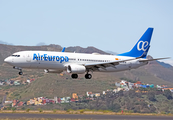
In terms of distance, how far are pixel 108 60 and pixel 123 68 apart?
462 centimetres

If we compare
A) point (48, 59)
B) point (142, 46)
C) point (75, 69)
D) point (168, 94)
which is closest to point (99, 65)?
point (75, 69)

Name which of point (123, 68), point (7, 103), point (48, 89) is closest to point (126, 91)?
point (48, 89)

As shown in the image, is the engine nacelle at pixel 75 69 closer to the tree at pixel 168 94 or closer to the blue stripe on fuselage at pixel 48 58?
the blue stripe on fuselage at pixel 48 58

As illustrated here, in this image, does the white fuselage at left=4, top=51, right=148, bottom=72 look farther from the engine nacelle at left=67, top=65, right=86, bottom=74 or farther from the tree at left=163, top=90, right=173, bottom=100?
the tree at left=163, top=90, right=173, bottom=100

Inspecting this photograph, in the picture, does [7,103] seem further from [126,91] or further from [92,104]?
[126,91]

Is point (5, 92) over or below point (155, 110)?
over

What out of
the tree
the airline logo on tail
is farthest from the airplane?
the tree

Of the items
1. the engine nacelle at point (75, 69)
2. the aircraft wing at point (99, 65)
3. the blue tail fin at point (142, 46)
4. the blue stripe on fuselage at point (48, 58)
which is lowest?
the engine nacelle at point (75, 69)

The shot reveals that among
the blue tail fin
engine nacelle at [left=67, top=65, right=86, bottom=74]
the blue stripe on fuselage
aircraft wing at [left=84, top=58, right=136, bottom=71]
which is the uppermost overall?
the blue tail fin

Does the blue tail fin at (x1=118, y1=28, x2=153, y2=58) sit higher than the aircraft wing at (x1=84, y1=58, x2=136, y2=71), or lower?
higher

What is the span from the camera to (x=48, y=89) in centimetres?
14425

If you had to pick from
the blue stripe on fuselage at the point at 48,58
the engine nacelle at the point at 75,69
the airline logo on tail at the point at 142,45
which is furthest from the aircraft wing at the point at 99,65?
the airline logo on tail at the point at 142,45

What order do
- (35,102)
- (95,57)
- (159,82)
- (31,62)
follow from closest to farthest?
1. (31,62)
2. (95,57)
3. (35,102)
4. (159,82)

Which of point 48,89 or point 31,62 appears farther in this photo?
point 48,89
